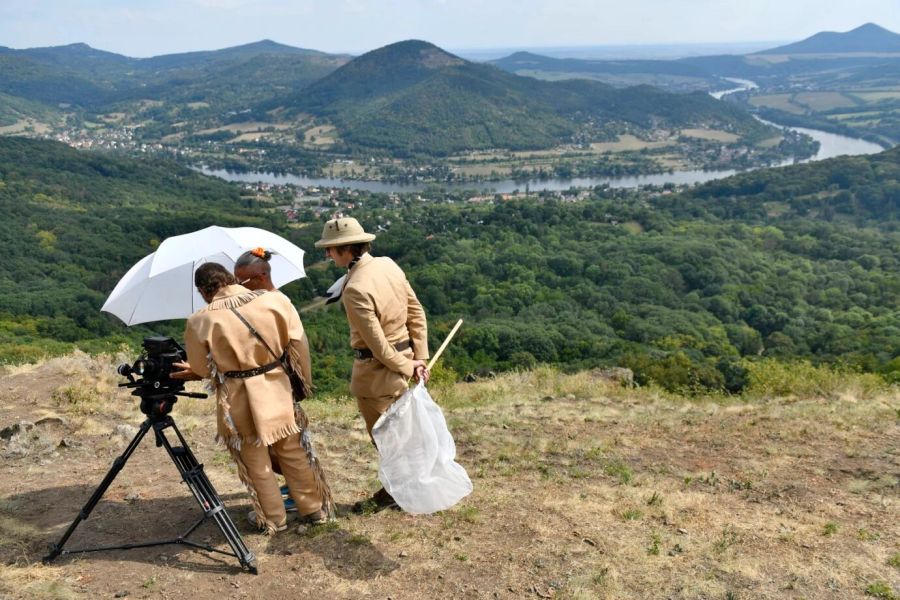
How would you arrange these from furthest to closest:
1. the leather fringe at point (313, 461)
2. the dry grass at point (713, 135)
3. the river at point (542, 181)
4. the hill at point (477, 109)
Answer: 1. the hill at point (477, 109)
2. the dry grass at point (713, 135)
3. the river at point (542, 181)
4. the leather fringe at point (313, 461)

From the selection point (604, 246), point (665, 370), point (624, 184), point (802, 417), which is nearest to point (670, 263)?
point (604, 246)

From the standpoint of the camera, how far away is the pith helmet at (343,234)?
11.5 feet

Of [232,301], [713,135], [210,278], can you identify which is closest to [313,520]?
[232,301]

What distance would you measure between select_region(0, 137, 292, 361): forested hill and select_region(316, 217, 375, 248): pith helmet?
12787 mm

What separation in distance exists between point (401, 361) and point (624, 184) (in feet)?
341

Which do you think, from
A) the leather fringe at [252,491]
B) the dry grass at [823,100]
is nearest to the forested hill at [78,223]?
the leather fringe at [252,491]

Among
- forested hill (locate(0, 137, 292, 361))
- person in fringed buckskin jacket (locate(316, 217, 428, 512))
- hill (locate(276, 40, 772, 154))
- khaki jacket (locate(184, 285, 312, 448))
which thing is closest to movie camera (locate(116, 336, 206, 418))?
khaki jacket (locate(184, 285, 312, 448))

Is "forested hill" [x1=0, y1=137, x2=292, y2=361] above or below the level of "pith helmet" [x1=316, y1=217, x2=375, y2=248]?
below

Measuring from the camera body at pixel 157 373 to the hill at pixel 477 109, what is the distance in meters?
134

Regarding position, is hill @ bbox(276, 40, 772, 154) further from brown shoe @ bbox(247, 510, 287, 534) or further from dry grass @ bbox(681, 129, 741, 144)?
brown shoe @ bbox(247, 510, 287, 534)

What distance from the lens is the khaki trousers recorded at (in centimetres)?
354

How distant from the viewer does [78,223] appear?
60.1 metres

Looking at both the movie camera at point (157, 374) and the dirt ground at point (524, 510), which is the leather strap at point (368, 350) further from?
the dirt ground at point (524, 510)

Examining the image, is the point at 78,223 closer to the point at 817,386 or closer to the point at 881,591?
the point at 817,386
